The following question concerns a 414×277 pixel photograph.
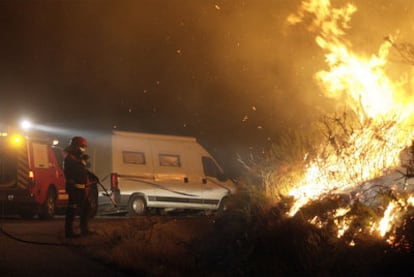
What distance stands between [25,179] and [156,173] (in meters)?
4.04

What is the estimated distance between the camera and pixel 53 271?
800 centimetres

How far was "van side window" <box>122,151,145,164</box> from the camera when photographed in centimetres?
1764

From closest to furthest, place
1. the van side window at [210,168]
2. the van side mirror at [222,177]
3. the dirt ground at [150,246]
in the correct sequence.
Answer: the dirt ground at [150,246] < the van side window at [210,168] < the van side mirror at [222,177]

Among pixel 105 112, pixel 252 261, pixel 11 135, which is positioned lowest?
pixel 252 261

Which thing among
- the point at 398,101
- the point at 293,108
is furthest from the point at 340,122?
the point at 293,108

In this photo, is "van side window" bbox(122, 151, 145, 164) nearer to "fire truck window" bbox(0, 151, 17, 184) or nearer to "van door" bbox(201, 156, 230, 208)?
"van door" bbox(201, 156, 230, 208)

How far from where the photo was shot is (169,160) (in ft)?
61.1

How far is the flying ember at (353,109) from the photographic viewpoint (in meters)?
9.15

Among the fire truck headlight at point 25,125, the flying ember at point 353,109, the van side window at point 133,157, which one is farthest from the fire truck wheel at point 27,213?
the flying ember at point 353,109

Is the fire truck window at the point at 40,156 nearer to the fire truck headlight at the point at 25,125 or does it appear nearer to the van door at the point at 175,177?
the fire truck headlight at the point at 25,125

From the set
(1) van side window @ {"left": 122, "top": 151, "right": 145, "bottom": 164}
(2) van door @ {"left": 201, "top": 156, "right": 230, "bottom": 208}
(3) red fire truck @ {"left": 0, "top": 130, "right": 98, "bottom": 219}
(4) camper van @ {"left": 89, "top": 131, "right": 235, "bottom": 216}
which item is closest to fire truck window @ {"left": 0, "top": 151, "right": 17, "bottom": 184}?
(3) red fire truck @ {"left": 0, "top": 130, "right": 98, "bottom": 219}

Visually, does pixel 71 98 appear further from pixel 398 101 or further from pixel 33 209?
pixel 398 101

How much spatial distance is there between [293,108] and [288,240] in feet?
33.0

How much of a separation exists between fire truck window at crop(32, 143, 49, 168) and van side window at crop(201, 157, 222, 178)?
5.02 meters
